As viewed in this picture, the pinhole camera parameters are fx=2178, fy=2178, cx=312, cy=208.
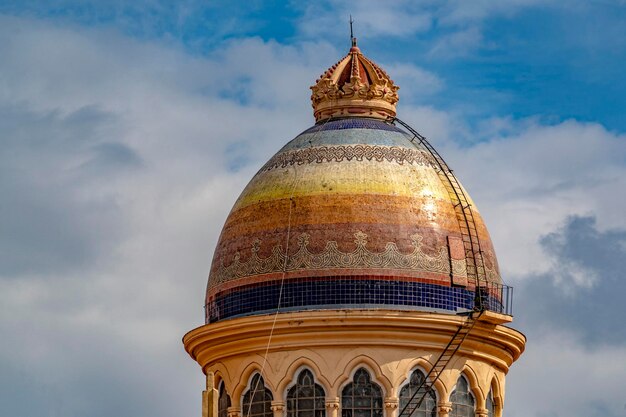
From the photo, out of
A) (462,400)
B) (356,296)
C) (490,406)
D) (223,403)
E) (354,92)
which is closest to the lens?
(356,296)

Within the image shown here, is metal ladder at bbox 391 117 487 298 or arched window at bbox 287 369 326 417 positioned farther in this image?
metal ladder at bbox 391 117 487 298

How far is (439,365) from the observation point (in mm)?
53469

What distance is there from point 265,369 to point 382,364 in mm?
2951

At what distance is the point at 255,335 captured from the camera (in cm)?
5388

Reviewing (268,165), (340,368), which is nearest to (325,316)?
(340,368)

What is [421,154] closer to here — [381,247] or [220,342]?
[381,247]

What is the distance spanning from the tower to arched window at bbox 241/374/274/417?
4cm

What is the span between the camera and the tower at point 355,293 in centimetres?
5309

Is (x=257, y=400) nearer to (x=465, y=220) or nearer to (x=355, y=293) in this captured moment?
(x=355, y=293)

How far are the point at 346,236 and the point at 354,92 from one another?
513cm

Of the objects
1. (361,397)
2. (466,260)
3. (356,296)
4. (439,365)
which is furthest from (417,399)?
(466,260)

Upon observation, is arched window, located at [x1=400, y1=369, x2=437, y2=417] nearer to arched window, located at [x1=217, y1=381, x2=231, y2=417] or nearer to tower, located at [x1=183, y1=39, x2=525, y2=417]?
tower, located at [x1=183, y1=39, x2=525, y2=417]

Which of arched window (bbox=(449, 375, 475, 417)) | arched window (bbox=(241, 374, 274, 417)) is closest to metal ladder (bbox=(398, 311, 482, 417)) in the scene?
arched window (bbox=(449, 375, 475, 417))

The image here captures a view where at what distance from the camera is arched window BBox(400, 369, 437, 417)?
174 ft
